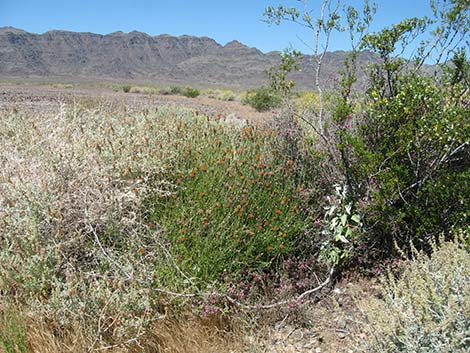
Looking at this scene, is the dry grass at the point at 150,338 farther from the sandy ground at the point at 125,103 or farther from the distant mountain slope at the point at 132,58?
the distant mountain slope at the point at 132,58

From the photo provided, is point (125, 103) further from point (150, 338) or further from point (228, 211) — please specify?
point (150, 338)

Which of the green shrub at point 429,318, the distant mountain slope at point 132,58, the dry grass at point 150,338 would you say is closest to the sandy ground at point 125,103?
the dry grass at point 150,338

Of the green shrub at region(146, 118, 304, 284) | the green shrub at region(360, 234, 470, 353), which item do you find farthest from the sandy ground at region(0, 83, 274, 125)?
the green shrub at region(360, 234, 470, 353)

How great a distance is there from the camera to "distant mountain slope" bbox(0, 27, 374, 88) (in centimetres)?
10031

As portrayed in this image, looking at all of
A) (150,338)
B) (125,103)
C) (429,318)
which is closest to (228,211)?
(150,338)

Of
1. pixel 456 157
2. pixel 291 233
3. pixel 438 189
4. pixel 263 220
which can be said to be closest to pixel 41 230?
pixel 263 220

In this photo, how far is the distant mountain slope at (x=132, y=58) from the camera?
100312mm

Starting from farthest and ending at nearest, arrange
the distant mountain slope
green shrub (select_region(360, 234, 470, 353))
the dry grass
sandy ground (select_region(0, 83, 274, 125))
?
the distant mountain slope < sandy ground (select_region(0, 83, 274, 125)) < the dry grass < green shrub (select_region(360, 234, 470, 353))

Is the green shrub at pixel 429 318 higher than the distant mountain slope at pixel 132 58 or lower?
lower

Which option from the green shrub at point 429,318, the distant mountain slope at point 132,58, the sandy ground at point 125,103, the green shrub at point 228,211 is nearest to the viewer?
the green shrub at point 429,318

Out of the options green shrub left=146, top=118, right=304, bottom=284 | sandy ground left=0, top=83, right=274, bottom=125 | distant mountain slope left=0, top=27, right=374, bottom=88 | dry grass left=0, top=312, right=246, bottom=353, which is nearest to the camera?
dry grass left=0, top=312, right=246, bottom=353

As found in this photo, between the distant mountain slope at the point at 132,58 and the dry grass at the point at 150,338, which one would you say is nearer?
the dry grass at the point at 150,338

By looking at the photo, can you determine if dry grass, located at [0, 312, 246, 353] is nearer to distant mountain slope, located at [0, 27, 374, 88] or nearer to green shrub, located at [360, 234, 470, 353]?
green shrub, located at [360, 234, 470, 353]

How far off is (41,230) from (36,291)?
544 millimetres
